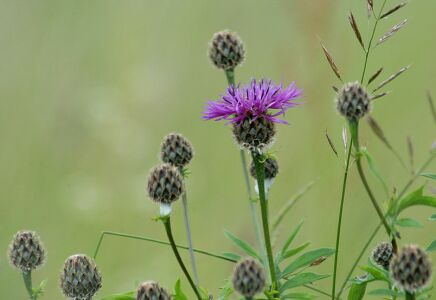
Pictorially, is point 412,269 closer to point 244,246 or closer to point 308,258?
point 308,258

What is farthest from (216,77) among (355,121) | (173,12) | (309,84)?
(355,121)

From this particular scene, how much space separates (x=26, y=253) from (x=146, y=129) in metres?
1.96

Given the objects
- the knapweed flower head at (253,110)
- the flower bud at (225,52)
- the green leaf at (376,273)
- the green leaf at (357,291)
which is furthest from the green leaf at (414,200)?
the flower bud at (225,52)

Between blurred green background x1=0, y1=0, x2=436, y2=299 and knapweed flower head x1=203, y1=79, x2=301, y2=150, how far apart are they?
2.18ft

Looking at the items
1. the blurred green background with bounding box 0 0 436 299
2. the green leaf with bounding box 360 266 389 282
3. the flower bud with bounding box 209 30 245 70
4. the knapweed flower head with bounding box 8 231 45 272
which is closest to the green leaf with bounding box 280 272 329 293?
the green leaf with bounding box 360 266 389 282

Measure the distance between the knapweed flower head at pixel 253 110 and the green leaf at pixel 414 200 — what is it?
44 centimetres

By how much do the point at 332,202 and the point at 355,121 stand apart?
135 cm

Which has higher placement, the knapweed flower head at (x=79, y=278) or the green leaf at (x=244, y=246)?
the green leaf at (x=244, y=246)

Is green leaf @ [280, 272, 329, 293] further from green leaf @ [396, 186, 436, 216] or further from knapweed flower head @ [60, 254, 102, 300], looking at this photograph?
knapweed flower head @ [60, 254, 102, 300]

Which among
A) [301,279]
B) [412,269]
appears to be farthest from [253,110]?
[412,269]

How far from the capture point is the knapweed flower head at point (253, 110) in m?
2.02

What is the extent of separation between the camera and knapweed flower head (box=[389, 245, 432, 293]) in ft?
4.85

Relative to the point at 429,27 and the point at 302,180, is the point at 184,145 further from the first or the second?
the point at 429,27

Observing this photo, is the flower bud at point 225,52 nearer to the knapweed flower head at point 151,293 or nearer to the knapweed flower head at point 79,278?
the knapweed flower head at point 79,278
